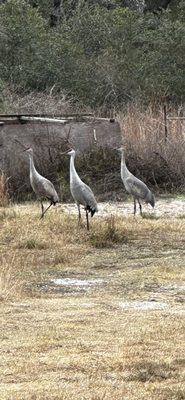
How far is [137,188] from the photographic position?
15.1 meters

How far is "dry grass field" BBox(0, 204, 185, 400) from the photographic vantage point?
19.4ft

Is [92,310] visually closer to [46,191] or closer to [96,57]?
[46,191]

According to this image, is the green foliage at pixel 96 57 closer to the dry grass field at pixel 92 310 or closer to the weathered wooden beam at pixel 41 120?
the weathered wooden beam at pixel 41 120

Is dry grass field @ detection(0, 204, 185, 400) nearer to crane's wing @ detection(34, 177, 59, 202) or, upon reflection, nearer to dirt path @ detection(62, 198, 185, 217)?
crane's wing @ detection(34, 177, 59, 202)

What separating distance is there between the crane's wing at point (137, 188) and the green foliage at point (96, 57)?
9.28 meters

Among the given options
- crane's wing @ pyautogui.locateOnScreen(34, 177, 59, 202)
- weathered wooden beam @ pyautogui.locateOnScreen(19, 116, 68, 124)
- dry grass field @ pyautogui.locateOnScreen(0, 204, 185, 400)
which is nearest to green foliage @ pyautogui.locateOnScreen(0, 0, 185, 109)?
weathered wooden beam @ pyautogui.locateOnScreen(19, 116, 68, 124)

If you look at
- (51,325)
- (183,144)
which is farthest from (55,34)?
(51,325)

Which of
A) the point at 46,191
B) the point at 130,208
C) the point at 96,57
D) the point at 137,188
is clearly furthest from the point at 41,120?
the point at 96,57

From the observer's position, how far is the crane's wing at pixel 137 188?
15000mm

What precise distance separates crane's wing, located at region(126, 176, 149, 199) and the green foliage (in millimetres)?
9277

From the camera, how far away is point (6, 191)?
16672mm

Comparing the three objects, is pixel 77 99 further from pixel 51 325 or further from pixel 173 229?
pixel 51 325

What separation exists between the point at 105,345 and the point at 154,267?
387cm

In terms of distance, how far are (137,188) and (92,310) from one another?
282 inches
